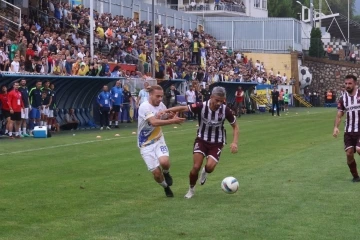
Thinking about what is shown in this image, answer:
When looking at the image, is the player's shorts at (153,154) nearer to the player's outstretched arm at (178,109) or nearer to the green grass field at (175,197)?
the green grass field at (175,197)

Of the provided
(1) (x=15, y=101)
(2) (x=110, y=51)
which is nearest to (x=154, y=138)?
(1) (x=15, y=101)

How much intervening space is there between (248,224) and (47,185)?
208 inches

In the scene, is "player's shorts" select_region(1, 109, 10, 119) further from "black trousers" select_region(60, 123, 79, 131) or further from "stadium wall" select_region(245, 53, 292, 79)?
"stadium wall" select_region(245, 53, 292, 79)

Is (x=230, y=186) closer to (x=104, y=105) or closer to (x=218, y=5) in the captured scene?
(x=104, y=105)

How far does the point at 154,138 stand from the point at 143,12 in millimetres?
44994

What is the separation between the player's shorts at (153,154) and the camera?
13.2 metres

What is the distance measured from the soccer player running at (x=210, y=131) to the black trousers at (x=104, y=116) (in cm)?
2039

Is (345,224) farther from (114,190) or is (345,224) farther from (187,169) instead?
(187,169)

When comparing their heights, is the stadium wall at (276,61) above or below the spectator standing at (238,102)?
above

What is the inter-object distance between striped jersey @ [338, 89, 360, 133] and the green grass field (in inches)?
38.8

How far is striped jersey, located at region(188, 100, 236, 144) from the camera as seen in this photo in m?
13.2

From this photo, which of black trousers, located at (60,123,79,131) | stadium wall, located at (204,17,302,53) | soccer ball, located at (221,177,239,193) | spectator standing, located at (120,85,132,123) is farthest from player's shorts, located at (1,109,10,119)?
stadium wall, located at (204,17,302,53)

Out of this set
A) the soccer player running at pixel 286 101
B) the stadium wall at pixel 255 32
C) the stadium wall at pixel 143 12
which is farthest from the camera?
the stadium wall at pixel 255 32

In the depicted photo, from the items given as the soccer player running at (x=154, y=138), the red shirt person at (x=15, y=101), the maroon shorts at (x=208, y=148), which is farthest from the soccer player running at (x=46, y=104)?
the maroon shorts at (x=208, y=148)
